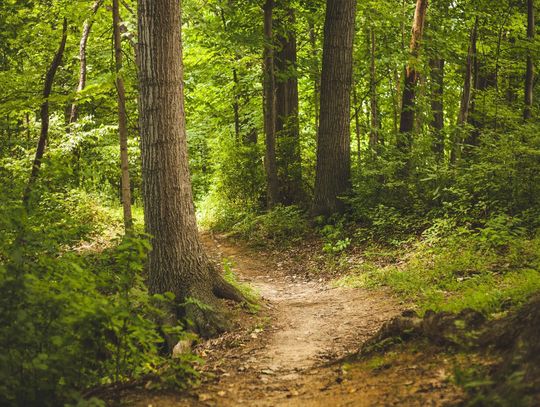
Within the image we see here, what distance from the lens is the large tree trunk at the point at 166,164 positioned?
664 cm

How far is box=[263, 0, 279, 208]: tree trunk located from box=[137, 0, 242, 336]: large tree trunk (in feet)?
22.2

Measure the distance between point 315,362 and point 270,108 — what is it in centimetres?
979

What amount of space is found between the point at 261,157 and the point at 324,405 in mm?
13648

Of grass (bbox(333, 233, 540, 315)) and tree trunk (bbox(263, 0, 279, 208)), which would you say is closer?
grass (bbox(333, 233, 540, 315))

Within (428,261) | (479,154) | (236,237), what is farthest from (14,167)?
(479,154)

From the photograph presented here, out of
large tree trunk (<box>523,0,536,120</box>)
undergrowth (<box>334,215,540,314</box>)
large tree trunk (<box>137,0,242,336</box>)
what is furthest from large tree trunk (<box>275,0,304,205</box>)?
large tree trunk (<box>137,0,242,336</box>)

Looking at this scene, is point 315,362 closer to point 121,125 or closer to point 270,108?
point 121,125

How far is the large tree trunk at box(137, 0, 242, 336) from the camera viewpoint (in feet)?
21.8

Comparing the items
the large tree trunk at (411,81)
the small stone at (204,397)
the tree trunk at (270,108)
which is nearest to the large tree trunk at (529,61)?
the large tree trunk at (411,81)

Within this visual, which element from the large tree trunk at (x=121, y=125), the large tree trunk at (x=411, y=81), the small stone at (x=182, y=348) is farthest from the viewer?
the large tree trunk at (x=411, y=81)

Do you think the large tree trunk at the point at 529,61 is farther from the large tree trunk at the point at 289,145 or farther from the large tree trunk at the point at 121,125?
the large tree trunk at the point at 121,125

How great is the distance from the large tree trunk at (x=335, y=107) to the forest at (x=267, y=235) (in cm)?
5

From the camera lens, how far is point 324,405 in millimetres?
4047

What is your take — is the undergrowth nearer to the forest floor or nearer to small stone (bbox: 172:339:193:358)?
the forest floor
